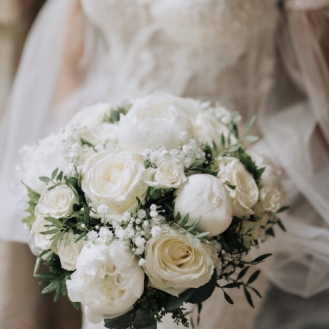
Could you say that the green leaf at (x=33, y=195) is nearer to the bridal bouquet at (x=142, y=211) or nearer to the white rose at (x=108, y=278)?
the bridal bouquet at (x=142, y=211)

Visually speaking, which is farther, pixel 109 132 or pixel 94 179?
pixel 109 132

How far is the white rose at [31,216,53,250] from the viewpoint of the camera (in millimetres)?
571

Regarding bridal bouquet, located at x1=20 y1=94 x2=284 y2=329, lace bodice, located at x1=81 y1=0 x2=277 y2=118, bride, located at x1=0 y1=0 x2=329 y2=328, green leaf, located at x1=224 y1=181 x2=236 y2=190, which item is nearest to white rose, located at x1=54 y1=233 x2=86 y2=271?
bridal bouquet, located at x1=20 y1=94 x2=284 y2=329

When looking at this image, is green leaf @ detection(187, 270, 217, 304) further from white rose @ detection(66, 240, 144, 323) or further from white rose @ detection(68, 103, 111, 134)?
white rose @ detection(68, 103, 111, 134)

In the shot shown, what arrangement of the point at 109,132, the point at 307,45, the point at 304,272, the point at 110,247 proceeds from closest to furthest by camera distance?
the point at 110,247 → the point at 109,132 → the point at 304,272 → the point at 307,45

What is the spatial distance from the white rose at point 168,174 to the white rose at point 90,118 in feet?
0.61

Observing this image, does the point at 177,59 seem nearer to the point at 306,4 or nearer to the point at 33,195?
the point at 306,4

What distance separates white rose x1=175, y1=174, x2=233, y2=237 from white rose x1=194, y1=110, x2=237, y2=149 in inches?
5.1

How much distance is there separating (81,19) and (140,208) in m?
0.90

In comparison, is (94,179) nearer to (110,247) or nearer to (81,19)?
(110,247)

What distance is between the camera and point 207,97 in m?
1.13

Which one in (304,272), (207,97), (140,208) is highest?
(140,208)

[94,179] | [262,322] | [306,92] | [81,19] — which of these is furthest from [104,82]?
[262,322]

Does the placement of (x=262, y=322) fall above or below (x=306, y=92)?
below
